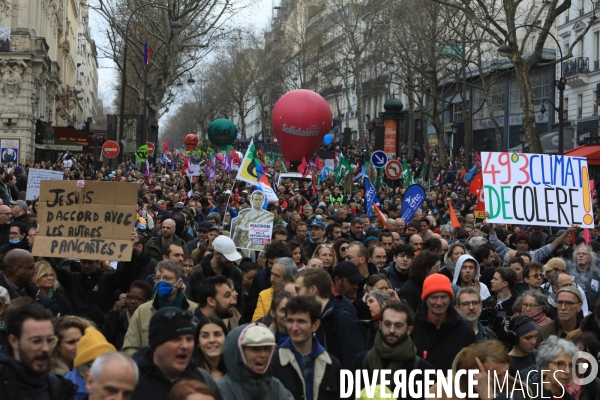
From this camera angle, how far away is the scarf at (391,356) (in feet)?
17.9

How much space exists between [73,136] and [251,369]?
4361 cm

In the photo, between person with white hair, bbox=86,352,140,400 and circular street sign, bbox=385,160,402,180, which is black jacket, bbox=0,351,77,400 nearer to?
person with white hair, bbox=86,352,140,400

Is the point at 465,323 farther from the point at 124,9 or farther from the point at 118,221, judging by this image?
the point at 124,9

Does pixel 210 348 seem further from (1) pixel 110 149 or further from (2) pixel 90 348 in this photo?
(1) pixel 110 149

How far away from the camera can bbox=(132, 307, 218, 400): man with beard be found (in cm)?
452

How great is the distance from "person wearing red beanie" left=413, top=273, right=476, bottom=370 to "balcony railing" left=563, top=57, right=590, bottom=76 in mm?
40408

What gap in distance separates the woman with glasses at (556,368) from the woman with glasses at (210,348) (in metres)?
1.80

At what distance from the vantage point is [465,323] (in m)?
6.37

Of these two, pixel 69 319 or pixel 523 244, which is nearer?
pixel 69 319

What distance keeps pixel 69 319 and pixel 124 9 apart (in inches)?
1698

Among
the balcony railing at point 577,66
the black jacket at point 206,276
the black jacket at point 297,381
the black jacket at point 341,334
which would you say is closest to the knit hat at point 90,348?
the black jacket at point 297,381

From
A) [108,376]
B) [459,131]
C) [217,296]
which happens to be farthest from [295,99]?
[108,376]

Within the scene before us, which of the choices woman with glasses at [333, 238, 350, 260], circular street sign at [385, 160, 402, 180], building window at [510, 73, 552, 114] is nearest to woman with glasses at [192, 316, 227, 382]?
woman with glasses at [333, 238, 350, 260]

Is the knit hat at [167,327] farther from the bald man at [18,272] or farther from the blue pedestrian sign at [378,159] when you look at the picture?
the blue pedestrian sign at [378,159]
